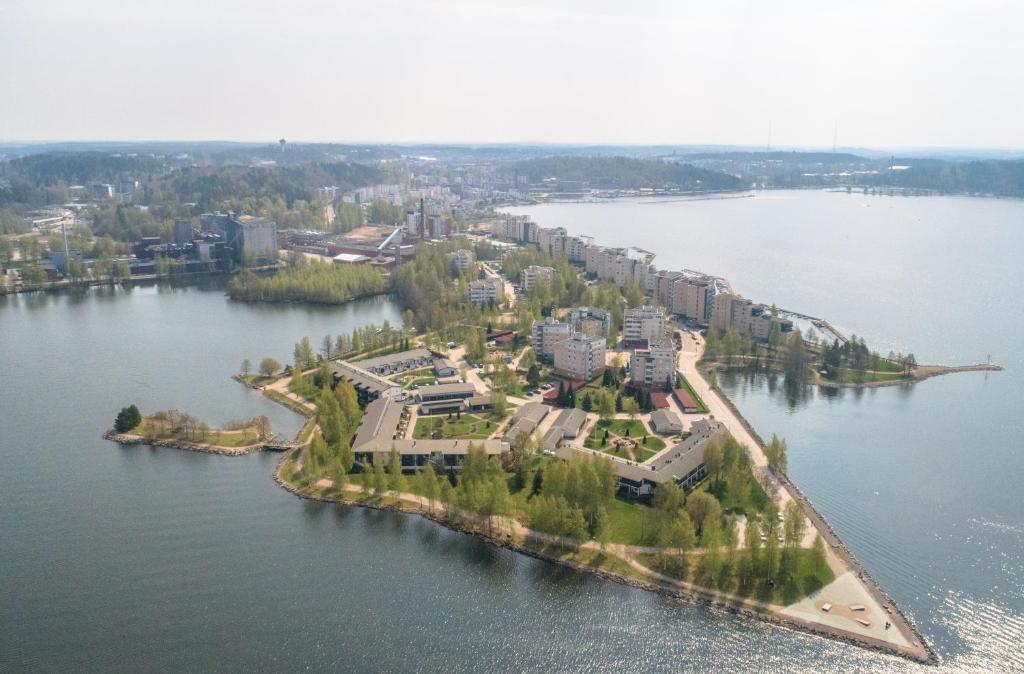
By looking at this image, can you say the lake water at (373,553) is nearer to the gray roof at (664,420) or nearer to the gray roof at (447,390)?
the gray roof at (664,420)

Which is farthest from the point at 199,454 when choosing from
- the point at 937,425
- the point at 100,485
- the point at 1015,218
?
the point at 1015,218

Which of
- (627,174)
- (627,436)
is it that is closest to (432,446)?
(627,436)

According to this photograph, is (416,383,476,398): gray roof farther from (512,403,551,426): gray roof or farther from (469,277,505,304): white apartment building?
(469,277,505,304): white apartment building

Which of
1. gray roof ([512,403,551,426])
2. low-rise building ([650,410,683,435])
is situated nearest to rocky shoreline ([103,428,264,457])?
gray roof ([512,403,551,426])

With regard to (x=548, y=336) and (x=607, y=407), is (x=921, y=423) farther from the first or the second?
(x=548, y=336)

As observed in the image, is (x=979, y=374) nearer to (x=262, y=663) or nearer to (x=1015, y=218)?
(x=262, y=663)
